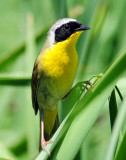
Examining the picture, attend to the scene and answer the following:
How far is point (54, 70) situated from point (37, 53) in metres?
0.84

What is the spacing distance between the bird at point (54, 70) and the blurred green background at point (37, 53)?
0.24 feet

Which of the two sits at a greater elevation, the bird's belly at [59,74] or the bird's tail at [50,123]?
the bird's belly at [59,74]

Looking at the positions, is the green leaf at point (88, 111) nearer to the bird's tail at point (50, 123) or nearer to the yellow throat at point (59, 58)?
the yellow throat at point (59, 58)

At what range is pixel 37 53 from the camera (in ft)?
10.7

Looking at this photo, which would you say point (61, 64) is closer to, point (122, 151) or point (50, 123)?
point (50, 123)

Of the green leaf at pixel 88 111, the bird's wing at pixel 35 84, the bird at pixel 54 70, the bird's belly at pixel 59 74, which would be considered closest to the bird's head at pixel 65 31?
the bird at pixel 54 70

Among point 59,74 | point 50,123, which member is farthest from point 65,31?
point 50,123

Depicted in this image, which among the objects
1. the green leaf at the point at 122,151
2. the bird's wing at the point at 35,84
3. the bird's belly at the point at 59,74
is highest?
the green leaf at the point at 122,151

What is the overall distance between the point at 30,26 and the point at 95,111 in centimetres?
180

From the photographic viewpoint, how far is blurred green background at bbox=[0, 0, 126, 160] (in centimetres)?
244

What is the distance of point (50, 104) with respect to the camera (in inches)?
106

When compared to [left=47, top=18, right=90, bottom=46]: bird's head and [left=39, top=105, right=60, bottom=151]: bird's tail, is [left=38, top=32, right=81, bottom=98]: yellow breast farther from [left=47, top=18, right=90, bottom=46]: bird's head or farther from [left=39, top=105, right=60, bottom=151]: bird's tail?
[left=39, top=105, right=60, bottom=151]: bird's tail

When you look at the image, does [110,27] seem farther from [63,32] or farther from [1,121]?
[1,121]

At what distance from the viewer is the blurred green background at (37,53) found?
2438 millimetres
